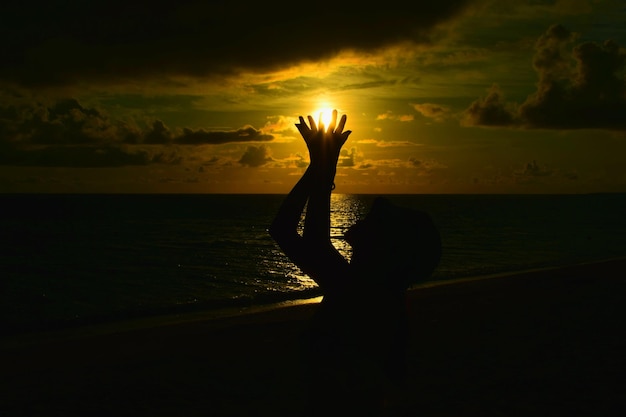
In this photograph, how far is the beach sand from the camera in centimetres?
833

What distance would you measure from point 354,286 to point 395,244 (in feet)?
0.71

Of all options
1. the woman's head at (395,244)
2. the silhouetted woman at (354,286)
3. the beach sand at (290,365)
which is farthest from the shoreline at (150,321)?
the woman's head at (395,244)

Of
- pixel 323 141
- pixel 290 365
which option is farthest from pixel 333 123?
pixel 290 365

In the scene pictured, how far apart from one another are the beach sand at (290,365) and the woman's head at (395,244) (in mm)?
6023

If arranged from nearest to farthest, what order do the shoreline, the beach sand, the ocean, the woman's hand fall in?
the woman's hand, the beach sand, the shoreline, the ocean

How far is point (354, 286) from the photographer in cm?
226

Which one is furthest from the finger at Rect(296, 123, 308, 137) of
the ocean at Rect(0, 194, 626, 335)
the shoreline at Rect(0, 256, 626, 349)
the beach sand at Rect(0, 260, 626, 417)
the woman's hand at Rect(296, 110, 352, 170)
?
the ocean at Rect(0, 194, 626, 335)

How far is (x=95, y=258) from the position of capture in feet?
131

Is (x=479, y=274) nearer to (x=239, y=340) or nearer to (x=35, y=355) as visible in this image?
(x=239, y=340)

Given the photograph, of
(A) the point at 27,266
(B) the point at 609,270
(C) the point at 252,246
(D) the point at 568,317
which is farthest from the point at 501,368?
(C) the point at 252,246

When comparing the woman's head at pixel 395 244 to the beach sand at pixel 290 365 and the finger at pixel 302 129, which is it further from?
the beach sand at pixel 290 365

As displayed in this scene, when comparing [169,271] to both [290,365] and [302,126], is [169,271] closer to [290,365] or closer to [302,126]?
[290,365]

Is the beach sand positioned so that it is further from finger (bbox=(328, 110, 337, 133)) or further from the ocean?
finger (bbox=(328, 110, 337, 133))

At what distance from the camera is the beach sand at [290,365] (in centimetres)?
833
